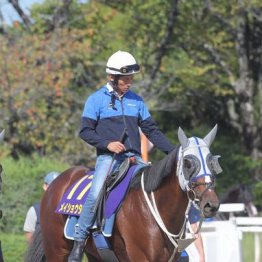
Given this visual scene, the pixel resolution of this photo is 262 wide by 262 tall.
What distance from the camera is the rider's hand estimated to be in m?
9.08

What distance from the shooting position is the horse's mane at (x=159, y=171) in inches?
345

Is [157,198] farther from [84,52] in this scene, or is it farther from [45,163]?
[84,52]

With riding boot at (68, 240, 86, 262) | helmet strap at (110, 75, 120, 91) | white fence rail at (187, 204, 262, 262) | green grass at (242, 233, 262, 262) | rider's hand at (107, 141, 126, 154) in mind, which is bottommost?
green grass at (242, 233, 262, 262)

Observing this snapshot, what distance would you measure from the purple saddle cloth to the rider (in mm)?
178

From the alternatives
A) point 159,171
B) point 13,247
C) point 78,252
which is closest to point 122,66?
point 159,171

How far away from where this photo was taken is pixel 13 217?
17547mm

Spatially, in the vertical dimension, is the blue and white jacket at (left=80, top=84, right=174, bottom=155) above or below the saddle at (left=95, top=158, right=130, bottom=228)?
above

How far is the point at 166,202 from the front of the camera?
884cm

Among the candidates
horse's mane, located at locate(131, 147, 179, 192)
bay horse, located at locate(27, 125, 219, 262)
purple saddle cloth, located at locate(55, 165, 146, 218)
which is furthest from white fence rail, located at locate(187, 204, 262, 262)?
horse's mane, located at locate(131, 147, 179, 192)

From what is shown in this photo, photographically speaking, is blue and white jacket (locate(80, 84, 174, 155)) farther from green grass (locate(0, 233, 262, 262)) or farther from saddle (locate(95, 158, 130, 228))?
green grass (locate(0, 233, 262, 262))

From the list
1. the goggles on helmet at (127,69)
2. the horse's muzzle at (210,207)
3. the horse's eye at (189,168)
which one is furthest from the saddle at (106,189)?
the horse's muzzle at (210,207)

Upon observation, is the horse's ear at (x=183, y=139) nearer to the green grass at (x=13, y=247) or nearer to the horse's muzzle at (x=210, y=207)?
the horse's muzzle at (x=210, y=207)

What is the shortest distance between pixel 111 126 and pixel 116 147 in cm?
45

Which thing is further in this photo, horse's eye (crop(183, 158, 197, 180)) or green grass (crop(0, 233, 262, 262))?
green grass (crop(0, 233, 262, 262))
